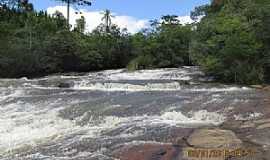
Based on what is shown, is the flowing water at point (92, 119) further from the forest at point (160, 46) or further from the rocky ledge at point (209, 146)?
the forest at point (160, 46)

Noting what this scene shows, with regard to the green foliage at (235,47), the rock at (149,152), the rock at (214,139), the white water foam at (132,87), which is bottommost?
the rock at (149,152)

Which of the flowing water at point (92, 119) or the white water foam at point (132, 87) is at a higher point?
the white water foam at point (132, 87)

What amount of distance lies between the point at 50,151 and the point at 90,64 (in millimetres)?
35607

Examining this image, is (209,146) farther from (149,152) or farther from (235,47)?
(235,47)

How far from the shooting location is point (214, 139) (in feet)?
34.3

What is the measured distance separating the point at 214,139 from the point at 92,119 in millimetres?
5117

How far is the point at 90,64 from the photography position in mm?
46344

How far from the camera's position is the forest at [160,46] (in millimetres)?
26859

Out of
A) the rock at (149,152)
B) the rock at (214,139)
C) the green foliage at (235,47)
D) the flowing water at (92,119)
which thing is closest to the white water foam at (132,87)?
the flowing water at (92,119)

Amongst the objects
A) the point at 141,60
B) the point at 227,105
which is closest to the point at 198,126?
the point at 227,105

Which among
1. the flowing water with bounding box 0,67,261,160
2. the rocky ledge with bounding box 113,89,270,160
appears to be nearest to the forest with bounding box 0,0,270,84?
the flowing water with bounding box 0,67,261,160

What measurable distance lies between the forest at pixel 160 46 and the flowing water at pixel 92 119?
24.7 feet

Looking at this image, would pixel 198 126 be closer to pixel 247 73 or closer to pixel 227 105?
pixel 227 105

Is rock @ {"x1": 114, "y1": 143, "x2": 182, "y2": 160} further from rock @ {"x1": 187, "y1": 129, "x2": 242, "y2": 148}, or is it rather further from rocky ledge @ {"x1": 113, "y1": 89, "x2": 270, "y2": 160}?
rock @ {"x1": 187, "y1": 129, "x2": 242, "y2": 148}
